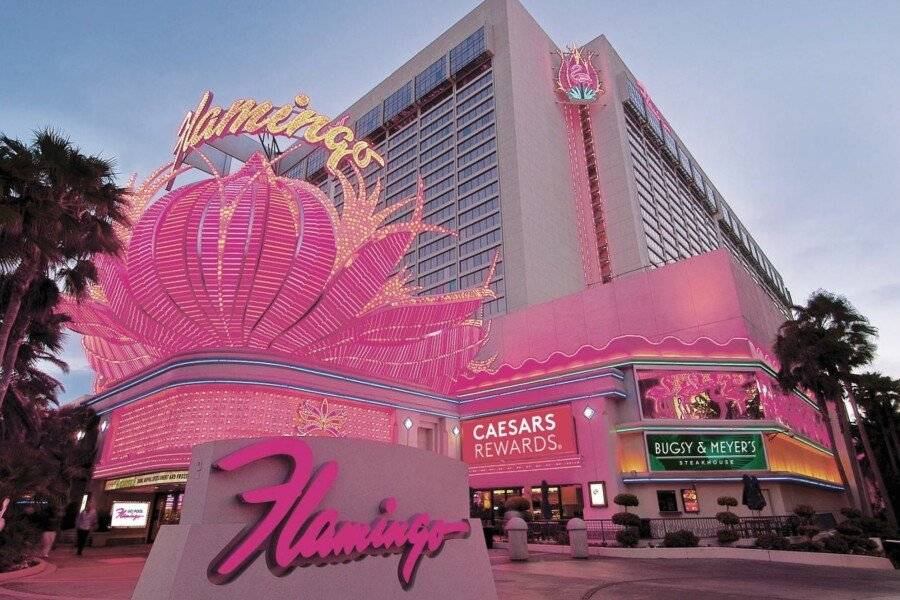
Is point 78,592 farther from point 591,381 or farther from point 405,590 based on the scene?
point 591,381

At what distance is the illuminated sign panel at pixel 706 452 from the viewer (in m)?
24.8

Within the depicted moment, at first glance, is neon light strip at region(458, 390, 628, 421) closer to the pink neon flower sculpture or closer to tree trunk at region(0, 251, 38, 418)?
the pink neon flower sculpture

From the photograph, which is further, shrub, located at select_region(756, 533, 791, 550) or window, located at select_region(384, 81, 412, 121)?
window, located at select_region(384, 81, 412, 121)

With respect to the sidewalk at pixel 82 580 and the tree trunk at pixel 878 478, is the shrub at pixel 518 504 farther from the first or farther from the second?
the tree trunk at pixel 878 478

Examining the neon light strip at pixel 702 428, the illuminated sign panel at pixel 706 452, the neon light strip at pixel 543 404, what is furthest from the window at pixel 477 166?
the illuminated sign panel at pixel 706 452

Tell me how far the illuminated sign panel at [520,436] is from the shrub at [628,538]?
5933 millimetres

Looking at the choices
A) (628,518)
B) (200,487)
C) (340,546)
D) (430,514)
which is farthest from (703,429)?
(200,487)

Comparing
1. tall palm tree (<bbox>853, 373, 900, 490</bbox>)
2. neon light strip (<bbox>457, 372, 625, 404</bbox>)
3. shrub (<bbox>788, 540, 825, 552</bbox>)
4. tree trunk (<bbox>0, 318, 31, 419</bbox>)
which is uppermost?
tall palm tree (<bbox>853, 373, 900, 490</bbox>)

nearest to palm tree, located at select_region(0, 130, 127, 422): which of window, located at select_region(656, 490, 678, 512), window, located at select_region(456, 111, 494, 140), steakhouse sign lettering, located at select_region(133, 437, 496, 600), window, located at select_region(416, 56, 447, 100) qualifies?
steakhouse sign lettering, located at select_region(133, 437, 496, 600)

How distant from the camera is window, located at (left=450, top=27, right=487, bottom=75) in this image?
249 feet

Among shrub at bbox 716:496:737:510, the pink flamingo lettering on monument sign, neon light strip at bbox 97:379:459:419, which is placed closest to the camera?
the pink flamingo lettering on monument sign

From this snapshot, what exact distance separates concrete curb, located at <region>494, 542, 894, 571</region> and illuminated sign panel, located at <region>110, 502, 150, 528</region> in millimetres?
17252

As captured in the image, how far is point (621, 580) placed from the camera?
1282 centimetres

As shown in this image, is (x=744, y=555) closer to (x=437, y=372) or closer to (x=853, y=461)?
(x=853, y=461)
